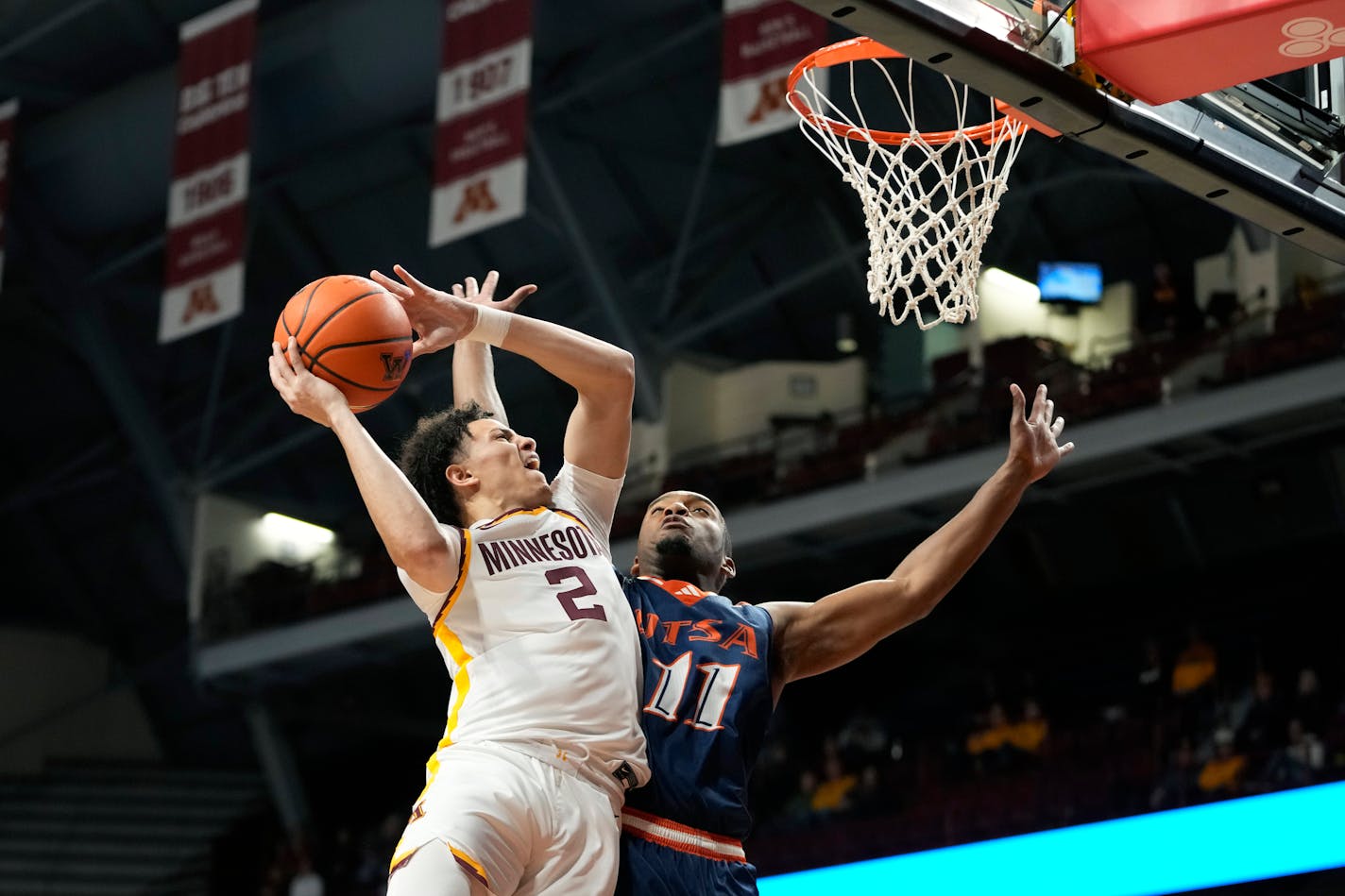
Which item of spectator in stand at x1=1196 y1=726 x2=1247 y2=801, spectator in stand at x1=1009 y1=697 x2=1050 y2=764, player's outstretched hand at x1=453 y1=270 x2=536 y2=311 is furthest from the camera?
spectator in stand at x1=1009 y1=697 x2=1050 y2=764

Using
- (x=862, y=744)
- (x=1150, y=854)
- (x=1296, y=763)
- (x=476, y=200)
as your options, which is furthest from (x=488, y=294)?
(x=862, y=744)

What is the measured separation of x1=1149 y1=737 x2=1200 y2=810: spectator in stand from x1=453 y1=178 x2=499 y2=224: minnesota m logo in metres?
7.01

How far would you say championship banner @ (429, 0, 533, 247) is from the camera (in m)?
15.3

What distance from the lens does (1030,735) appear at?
49.1 ft

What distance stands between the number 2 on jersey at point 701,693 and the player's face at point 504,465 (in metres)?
0.48

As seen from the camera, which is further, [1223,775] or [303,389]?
[1223,775]

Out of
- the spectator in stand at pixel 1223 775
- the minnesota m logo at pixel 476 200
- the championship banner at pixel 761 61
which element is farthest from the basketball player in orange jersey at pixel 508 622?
the minnesota m logo at pixel 476 200

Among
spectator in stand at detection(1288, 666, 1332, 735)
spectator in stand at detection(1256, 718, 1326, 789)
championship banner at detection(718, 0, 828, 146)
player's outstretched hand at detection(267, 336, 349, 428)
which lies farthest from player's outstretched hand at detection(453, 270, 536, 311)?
spectator in stand at detection(1288, 666, 1332, 735)

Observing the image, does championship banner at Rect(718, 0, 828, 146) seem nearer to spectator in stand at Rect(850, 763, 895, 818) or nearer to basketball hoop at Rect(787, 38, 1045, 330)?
spectator in stand at Rect(850, 763, 895, 818)

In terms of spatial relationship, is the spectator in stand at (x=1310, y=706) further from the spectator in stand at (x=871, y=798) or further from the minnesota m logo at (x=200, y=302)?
the minnesota m logo at (x=200, y=302)

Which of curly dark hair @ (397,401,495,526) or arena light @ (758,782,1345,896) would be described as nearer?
curly dark hair @ (397,401,495,526)

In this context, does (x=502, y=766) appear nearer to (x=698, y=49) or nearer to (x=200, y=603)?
(x=698, y=49)

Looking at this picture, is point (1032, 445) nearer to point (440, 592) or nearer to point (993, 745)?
point (440, 592)

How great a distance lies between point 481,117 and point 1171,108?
11532mm
